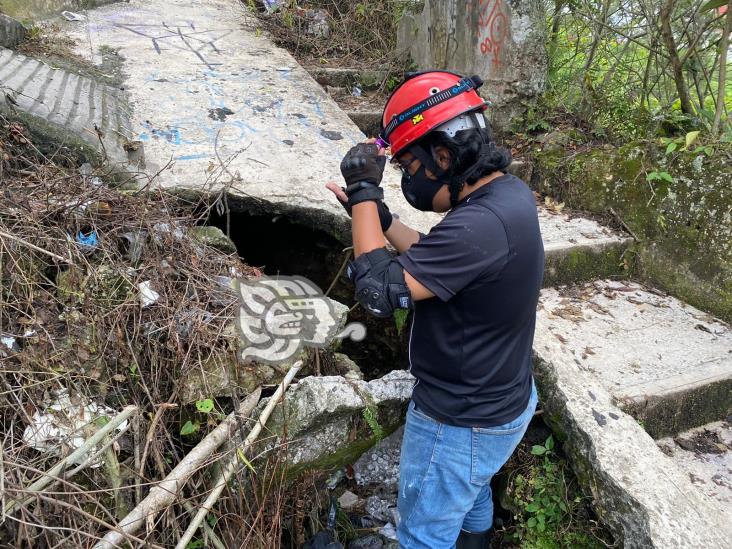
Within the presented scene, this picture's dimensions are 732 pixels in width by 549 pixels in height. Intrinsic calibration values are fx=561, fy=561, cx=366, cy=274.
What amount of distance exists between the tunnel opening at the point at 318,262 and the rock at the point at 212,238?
0.11 metres

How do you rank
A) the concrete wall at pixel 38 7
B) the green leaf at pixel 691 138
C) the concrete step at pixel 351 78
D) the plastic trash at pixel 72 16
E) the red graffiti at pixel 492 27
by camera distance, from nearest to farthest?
the green leaf at pixel 691 138, the red graffiti at pixel 492 27, the concrete wall at pixel 38 7, the concrete step at pixel 351 78, the plastic trash at pixel 72 16

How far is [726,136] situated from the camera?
11.3 ft

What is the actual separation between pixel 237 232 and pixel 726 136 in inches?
131

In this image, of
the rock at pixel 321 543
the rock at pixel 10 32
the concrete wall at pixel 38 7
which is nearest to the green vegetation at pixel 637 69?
the rock at pixel 321 543

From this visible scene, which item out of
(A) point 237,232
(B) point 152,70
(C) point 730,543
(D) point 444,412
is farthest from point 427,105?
(B) point 152,70

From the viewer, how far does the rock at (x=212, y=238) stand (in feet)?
9.87

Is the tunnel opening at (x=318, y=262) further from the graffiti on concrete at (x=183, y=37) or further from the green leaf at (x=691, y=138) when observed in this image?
the green leaf at (x=691, y=138)

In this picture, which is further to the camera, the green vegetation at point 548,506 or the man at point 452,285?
the green vegetation at point 548,506

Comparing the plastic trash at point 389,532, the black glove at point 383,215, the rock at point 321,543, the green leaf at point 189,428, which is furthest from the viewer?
the plastic trash at point 389,532

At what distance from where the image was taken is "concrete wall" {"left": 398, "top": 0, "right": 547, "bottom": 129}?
4.30m

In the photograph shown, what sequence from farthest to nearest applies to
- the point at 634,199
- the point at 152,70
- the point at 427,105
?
the point at 152,70 < the point at 634,199 < the point at 427,105

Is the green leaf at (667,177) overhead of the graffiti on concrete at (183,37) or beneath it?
beneath

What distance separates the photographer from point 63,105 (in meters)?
3.54

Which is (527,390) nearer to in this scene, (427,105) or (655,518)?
(655,518)
